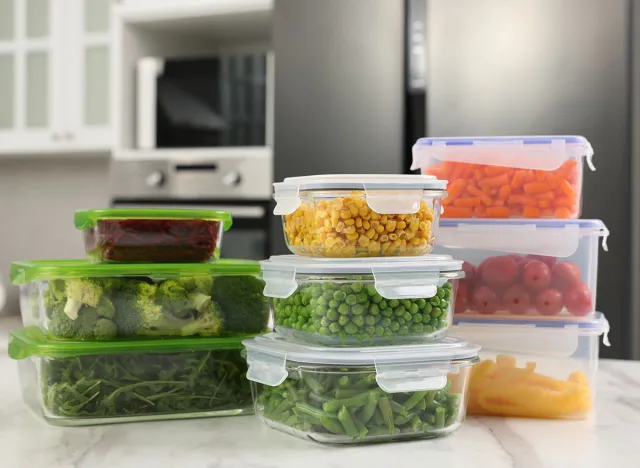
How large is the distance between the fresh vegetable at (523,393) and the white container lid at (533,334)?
2 cm

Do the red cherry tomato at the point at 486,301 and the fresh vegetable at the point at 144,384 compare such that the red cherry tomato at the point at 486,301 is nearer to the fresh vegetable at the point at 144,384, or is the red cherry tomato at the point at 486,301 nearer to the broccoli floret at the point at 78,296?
the fresh vegetable at the point at 144,384

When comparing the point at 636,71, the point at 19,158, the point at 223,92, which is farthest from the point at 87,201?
the point at 636,71

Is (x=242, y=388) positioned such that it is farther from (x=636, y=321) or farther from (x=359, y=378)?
(x=636, y=321)

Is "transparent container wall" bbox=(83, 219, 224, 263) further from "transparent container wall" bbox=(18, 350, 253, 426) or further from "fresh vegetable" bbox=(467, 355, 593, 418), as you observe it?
"fresh vegetable" bbox=(467, 355, 593, 418)

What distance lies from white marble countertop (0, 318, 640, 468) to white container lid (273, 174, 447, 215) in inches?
9.5

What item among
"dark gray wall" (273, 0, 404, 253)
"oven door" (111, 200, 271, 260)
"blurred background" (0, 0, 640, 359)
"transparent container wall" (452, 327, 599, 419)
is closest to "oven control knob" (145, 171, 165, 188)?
"blurred background" (0, 0, 640, 359)

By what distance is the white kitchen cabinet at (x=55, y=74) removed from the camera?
9.74 ft

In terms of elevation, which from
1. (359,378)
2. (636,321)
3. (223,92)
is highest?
(223,92)

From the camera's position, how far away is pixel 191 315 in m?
0.97

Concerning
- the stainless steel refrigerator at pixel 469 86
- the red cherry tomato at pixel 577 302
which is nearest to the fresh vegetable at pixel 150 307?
the red cherry tomato at pixel 577 302

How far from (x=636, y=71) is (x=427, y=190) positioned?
63.8 inches

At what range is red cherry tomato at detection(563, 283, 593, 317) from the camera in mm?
1026

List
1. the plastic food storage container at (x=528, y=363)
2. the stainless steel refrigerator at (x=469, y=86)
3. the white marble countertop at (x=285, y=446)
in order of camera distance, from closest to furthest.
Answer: the white marble countertop at (x=285, y=446), the plastic food storage container at (x=528, y=363), the stainless steel refrigerator at (x=469, y=86)

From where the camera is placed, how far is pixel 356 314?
34.0 inches
